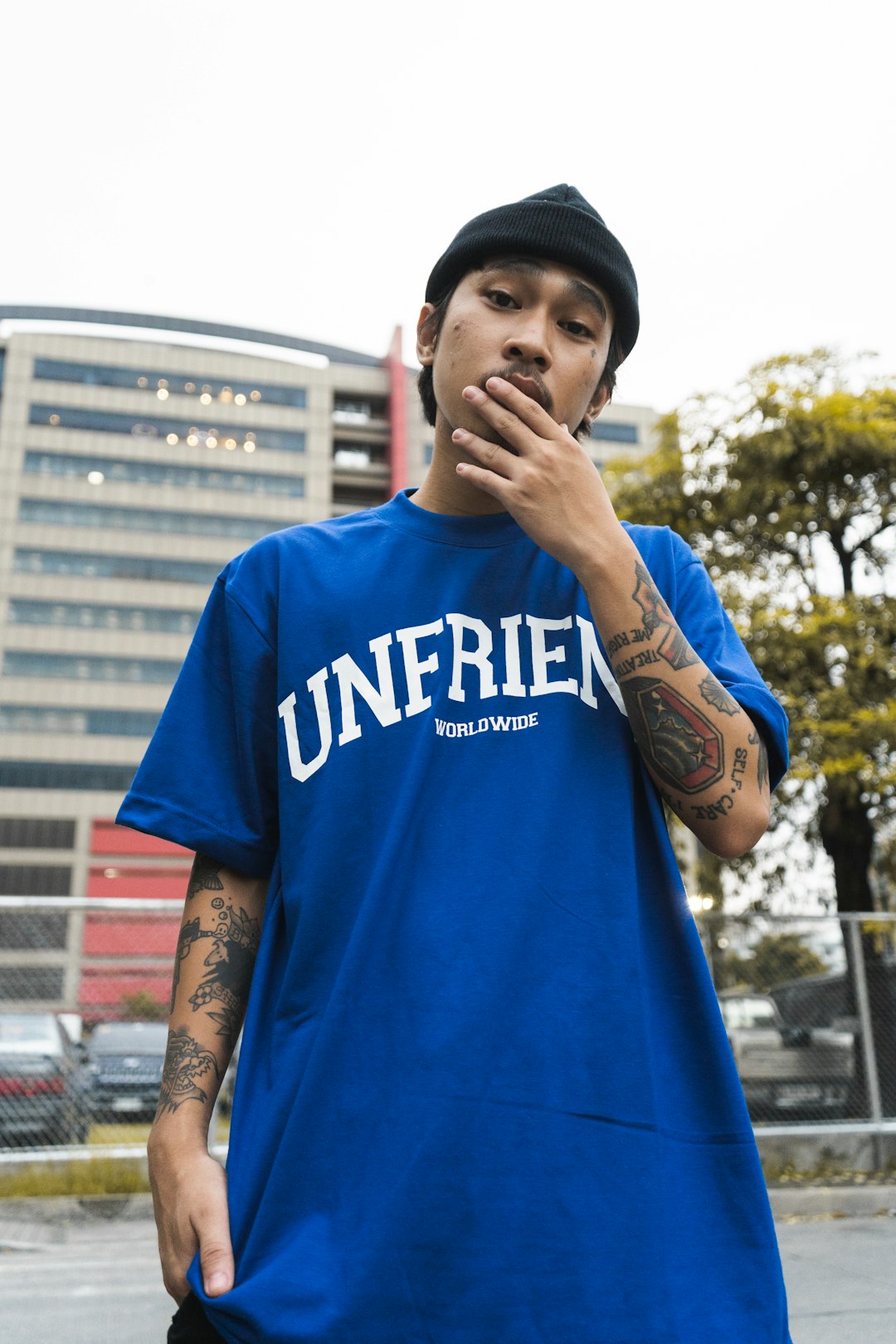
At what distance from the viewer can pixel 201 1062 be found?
1262 mm

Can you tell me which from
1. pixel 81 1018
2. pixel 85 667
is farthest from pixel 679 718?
pixel 85 667

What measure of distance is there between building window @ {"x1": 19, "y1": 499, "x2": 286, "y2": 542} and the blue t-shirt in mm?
61250

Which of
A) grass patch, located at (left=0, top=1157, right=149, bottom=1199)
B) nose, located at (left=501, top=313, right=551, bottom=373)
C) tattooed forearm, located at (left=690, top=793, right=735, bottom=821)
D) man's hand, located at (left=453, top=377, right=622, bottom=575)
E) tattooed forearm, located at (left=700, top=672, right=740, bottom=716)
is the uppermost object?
nose, located at (left=501, top=313, right=551, bottom=373)

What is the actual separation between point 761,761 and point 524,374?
0.53 metres

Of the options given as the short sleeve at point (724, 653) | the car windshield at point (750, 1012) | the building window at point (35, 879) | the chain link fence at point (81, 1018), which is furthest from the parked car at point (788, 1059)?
the building window at point (35, 879)

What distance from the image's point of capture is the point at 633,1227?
1.00m

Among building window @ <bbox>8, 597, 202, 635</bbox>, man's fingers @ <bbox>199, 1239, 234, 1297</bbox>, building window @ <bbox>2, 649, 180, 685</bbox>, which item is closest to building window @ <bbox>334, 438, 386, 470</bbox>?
building window @ <bbox>8, 597, 202, 635</bbox>

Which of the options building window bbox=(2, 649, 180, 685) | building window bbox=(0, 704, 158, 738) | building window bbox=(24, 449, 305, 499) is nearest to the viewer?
building window bbox=(0, 704, 158, 738)

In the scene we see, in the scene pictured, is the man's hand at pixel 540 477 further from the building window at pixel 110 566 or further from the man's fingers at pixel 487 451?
the building window at pixel 110 566

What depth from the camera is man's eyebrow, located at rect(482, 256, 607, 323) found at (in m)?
1.38

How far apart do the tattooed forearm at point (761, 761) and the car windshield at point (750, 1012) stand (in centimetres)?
795

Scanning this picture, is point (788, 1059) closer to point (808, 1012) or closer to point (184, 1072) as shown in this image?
point (808, 1012)

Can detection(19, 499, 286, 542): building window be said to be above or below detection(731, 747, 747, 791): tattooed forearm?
above

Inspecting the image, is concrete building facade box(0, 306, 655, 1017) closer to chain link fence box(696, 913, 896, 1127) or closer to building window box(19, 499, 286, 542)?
building window box(19, 499, 286, 542)
